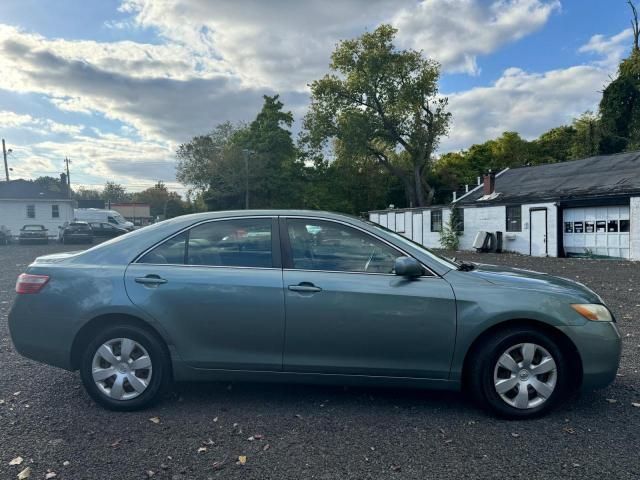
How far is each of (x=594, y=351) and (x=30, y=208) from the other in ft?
150

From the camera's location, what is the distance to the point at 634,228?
59.2 feet

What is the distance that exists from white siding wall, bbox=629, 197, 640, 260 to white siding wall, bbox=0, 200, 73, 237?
40030 mm

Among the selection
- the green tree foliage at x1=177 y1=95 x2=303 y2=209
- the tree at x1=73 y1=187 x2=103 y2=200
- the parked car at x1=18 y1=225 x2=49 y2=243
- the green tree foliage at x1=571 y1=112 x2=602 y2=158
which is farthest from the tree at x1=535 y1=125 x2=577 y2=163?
the tree at x1=73 y1=187 x2=103 y2=200

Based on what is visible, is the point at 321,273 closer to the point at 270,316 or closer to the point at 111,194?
the point at 270,316

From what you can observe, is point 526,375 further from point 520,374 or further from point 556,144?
point 556,144

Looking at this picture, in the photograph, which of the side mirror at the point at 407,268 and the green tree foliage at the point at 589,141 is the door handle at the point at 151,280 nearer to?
the side mirror at the point at 407,268

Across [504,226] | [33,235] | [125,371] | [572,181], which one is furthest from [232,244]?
[33,235]

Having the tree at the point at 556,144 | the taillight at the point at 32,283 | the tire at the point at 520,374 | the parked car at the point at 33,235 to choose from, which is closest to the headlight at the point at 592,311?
the tire at the point at 520,374

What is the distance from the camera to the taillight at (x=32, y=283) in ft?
12.3

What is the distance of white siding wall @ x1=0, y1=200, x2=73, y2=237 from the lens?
39281mm

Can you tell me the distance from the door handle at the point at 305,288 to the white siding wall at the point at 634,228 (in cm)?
1894

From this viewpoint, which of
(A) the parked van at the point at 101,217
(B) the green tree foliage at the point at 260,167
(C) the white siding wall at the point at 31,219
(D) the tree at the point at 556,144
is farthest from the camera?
(D) the tree at the point at 556,144

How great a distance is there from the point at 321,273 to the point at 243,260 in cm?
66

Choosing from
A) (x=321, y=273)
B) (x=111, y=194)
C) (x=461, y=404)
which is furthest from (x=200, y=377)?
(x=111, y=194)
